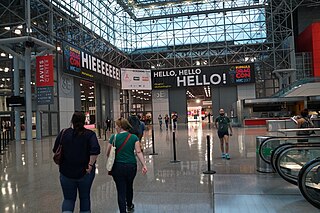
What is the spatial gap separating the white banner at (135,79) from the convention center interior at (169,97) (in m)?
0.16

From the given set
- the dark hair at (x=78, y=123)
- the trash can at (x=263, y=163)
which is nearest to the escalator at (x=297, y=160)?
the trash can at (x=263, y=163)

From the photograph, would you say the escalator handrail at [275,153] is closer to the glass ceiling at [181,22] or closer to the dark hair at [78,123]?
the dark hair at [78,123]

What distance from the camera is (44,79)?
71.1 feet

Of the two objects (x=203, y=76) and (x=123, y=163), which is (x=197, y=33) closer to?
(x=203, y=76)

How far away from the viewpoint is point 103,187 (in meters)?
6.30

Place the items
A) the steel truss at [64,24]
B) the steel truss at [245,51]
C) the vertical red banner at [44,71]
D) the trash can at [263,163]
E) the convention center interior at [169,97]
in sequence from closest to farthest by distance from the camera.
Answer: the convention center interior at [169,97], the trash can at [263,163], the vertical red banner at [44,71], the steel truss at [64,24], the steel truss at [245,51]

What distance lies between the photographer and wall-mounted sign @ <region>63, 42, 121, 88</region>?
25.5m

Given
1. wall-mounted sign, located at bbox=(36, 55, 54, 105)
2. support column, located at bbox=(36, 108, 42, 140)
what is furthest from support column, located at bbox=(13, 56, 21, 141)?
wall-mounted sign, located at bbox=(36, 55, 54, 105)

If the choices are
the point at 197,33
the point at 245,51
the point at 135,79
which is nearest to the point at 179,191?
the point at 135,79

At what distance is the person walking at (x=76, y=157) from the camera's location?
3.46 metres

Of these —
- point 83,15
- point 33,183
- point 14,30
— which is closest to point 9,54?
point 14,30

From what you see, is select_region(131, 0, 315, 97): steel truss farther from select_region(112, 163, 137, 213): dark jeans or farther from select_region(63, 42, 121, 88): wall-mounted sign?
select_region(112, 163, 137, 213): dark jeans

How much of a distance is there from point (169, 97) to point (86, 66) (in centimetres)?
1595

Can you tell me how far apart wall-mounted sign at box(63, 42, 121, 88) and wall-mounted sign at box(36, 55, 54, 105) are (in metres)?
3.49
